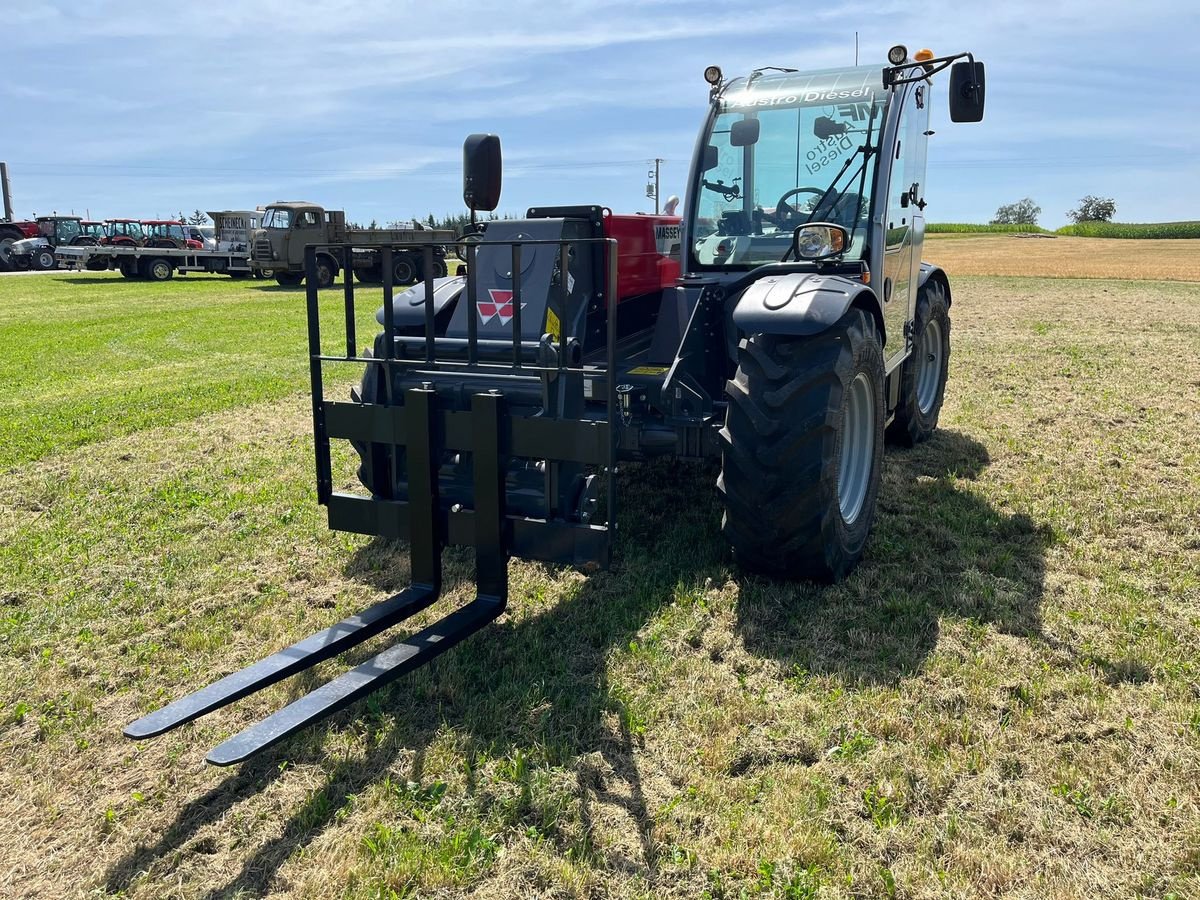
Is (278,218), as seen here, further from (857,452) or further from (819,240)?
(857,452)

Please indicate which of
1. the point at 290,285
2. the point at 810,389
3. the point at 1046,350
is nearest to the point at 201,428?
the point at 810,389

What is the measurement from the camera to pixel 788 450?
11.9ft

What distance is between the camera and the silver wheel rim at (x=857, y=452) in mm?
4332

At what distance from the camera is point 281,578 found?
14.6 ft

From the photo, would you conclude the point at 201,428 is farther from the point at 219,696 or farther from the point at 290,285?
the point at 290,285

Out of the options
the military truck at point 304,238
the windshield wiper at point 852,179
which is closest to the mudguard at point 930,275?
the windshield wiper at point 852,179

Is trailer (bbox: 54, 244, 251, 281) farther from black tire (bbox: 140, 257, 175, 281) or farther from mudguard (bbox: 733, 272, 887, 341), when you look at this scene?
mudguard (bbox: 733, 272, 887, 341)

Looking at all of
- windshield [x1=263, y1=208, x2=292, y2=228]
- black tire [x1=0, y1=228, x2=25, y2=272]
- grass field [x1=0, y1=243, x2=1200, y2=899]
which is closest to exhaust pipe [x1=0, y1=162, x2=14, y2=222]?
black tire [x1=0, y1=228, x2=25, y2=272]

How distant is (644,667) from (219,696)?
4.88 ft

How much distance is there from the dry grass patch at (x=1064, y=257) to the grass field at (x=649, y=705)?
28.5m

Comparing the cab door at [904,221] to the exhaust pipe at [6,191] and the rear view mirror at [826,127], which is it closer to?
the rear view mirror at [826,127]

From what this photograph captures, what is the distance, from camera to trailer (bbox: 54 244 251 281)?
29609mm

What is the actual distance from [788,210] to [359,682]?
3.51 metres

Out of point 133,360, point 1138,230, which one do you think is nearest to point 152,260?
point 133,360
